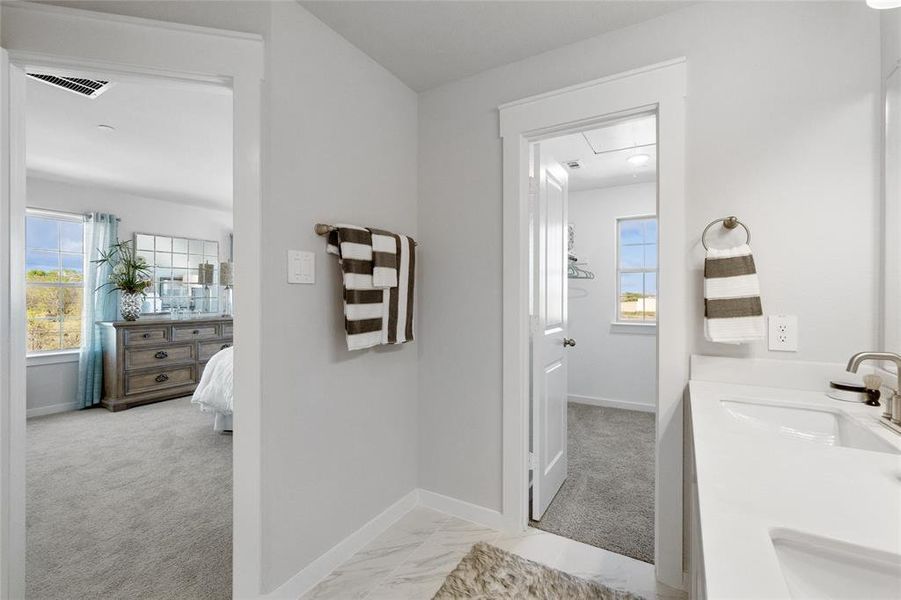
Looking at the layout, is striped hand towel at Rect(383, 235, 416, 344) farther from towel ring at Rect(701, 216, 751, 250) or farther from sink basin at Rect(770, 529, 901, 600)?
sink basin at Rect(770, 529, 901, 600)

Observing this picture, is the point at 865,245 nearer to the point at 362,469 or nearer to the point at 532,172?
the point at 532,172

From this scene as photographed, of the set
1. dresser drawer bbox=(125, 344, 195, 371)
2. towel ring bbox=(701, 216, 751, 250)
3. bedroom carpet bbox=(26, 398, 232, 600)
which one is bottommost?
bedroom carpet bbox=(26, 398, 232, 600)

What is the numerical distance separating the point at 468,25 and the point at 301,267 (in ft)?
4.16

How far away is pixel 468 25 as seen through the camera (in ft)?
5.81

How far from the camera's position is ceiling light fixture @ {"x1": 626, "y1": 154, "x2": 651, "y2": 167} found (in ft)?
11.2

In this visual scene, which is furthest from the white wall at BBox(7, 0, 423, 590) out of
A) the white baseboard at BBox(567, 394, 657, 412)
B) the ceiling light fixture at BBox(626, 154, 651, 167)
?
the white baseboard at BBox(567, 394, 657, 412)

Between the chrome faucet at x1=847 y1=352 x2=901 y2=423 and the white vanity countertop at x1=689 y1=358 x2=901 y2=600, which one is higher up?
the chrome faucet at x1=847 y1=352 x2=901 y2=423

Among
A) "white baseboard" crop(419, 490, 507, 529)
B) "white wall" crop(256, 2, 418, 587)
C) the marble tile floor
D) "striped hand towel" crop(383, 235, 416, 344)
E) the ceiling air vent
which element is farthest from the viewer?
the ceiling air vent

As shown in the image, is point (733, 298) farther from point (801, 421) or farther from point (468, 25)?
point (468, 25)

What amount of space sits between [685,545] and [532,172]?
1.81m

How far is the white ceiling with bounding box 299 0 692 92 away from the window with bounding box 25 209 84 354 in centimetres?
452

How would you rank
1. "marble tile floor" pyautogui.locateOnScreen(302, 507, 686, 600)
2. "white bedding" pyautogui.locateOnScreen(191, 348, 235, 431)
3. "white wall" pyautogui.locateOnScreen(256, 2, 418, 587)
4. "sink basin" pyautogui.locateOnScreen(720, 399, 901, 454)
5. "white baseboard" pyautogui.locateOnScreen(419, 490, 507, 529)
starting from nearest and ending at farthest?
1. "sink basin" pyautogui.locateOnScreen(720, 399, 901, 454)
2. "white wall" pyautogui.locateOnScreen(256, 2, 418, 587)
3. "marble tile floor" pyautogui.locateOnScreen(302, 507, 686, 600)
4. "white baseboard" pyautogui.locateOnScreen(419, 490, 507, 529)
5. "white bedding" pyautogui.locateOnScreen(191, 348, 235, 431)

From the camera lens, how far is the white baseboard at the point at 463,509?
2131 millimetres

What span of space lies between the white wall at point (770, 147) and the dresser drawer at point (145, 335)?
13.9ft
